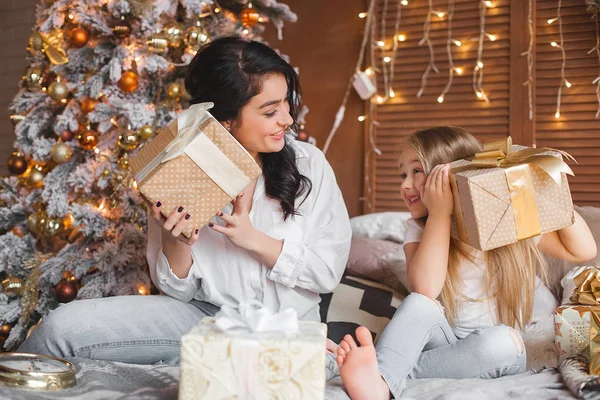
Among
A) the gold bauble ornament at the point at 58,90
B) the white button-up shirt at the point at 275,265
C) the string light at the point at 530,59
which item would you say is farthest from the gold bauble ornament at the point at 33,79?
the string light at the point at 530,59

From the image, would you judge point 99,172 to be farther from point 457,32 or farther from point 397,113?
point 457,32

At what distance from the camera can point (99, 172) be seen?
2258mm

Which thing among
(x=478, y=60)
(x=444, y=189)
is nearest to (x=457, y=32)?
(x=478, y=60)

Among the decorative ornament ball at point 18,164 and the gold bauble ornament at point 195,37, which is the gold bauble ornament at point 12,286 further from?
the gold bauble ornament at point 195,37

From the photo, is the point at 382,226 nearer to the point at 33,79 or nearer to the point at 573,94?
the point at 573,94

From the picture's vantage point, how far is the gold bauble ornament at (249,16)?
243 centimetres

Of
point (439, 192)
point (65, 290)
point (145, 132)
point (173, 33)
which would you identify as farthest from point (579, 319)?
point (65, 290)

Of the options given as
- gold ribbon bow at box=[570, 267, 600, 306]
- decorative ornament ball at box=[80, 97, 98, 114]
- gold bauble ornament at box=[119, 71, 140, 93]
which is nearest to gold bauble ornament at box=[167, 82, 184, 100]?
gold bauble ornament at box=[119, 71, 140, 93]

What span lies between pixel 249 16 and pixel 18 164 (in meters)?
1.04

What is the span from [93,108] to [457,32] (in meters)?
1.62

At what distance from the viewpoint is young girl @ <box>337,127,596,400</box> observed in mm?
1311

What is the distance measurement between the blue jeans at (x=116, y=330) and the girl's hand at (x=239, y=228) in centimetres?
26

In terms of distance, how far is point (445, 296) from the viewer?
163 centimetres

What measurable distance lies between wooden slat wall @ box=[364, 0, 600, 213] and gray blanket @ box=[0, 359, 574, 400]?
4.62 ft
